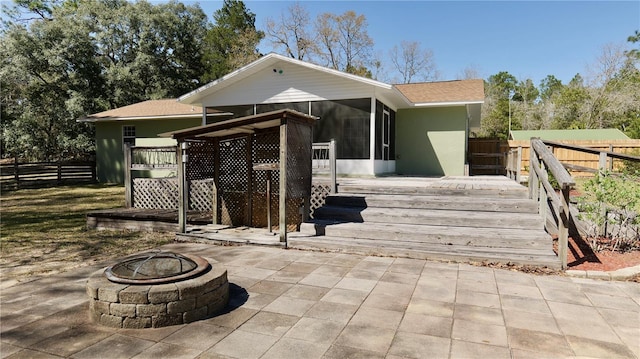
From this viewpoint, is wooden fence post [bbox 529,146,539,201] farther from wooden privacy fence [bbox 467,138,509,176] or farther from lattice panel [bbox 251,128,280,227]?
wooden privacy fence [bbox 467,138,509,176]

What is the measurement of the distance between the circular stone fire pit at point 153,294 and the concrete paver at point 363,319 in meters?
0.10

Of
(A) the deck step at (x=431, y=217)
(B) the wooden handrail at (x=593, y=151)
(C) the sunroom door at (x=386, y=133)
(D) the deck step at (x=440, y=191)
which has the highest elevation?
(C) the sunroom door at (x=386, y=133)

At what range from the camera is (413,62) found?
35.0 metres

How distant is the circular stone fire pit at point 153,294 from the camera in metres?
2.99

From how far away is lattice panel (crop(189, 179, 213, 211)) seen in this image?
8.65 m

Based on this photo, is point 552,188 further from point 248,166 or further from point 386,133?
point 386,133

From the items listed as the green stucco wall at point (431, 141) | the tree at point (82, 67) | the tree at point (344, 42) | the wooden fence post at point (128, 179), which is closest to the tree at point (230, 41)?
the tree at point (82, 67)

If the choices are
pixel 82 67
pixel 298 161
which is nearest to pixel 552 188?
pixel 298 161

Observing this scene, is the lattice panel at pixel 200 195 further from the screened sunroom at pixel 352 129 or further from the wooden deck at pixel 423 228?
the screened sunroom at pixel 352 129

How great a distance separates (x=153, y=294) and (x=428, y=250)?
12.0 ft

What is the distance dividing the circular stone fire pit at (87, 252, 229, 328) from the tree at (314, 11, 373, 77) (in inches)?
1095

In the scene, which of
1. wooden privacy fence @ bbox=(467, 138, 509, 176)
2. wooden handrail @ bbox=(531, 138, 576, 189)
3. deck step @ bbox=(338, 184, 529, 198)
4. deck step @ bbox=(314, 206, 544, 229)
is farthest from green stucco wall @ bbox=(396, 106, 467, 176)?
deck step @ bbox=(314, 206, 544, 229)

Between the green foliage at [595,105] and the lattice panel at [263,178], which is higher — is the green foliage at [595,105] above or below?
above

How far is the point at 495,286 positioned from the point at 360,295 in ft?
5.12
